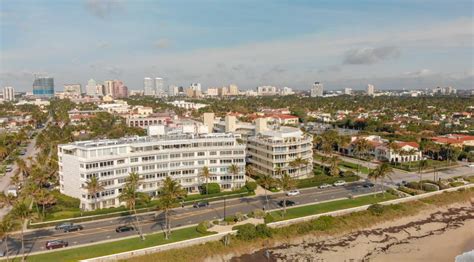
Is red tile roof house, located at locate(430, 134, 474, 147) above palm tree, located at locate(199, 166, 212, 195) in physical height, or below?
above

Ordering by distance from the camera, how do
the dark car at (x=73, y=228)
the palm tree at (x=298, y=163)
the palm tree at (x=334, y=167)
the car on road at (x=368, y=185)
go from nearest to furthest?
the dark car at (x=73, y=228) < the palm tree at (x=298, y=163) < the car on road at (x=368, y=185) < the palm tree at (x=334, y=167)

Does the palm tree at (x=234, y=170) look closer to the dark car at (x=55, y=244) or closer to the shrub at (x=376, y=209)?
the shrub at (x=376, y=209)

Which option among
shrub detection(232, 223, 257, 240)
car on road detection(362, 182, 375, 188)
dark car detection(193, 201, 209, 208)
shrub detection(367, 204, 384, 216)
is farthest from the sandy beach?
dark car detection(193, 201, 209, 208)

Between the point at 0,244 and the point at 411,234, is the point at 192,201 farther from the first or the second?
the point at 411,234

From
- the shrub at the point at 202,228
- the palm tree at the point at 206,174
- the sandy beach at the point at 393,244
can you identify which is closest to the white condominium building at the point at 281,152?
the palm tree at the point at 206,174

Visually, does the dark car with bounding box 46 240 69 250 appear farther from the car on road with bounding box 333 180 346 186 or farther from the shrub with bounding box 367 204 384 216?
the car on road with bounding box 333 180 346 186

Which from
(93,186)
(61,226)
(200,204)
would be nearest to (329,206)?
(200,204)

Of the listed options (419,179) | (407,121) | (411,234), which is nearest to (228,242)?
(411,234)
